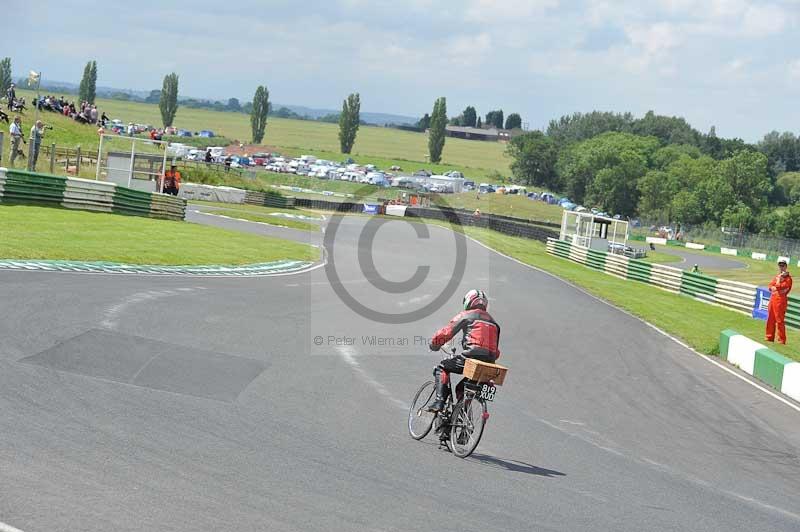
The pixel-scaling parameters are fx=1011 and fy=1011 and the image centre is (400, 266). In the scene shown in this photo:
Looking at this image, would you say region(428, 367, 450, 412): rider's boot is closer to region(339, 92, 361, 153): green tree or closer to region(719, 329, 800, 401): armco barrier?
region(719, 329, 800, 401): armco barrier

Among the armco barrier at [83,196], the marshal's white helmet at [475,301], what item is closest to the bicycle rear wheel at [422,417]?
the marshal's white helmet at [475,301]

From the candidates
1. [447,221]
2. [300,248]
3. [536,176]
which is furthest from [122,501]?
[536,176]

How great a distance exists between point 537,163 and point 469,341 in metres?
150

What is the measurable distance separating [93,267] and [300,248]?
15.8 metres

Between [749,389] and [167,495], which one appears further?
[749,389]

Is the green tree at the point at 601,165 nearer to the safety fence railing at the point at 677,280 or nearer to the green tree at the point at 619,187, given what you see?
the green tree at the point at 619,187

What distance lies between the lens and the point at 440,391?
1052cm

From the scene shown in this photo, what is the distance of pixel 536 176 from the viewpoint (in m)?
159

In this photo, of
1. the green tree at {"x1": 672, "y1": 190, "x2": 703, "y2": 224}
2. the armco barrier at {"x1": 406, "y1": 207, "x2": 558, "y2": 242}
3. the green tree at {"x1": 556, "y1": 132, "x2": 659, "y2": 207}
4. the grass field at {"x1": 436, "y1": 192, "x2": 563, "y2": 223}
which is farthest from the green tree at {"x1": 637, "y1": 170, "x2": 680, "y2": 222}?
the armco barrier at {"x1": 406, "y1": 207, "x2": 558, "y2": 242}

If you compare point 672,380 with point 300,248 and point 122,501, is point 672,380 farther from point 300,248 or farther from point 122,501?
point 300,248

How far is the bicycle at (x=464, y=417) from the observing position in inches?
393

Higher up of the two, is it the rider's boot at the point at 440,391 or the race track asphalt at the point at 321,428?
the rider's boot at the point at 440,391

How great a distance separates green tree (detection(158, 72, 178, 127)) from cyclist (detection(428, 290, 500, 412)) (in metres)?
144

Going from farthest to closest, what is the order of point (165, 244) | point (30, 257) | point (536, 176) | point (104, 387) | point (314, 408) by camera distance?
point (536, 176)
point (165, 244)
point (30, 257)
point (314, 408)
point (104, 387)
